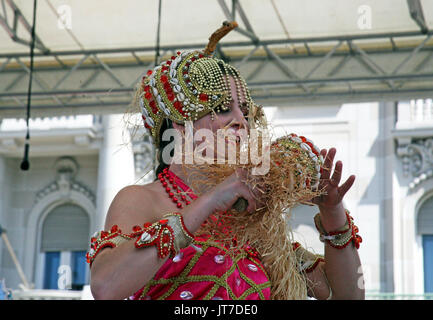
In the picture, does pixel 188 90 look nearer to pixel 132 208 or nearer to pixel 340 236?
pixel 132 208

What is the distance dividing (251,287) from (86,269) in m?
11.4

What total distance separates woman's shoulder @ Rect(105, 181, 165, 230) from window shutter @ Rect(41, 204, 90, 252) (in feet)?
38.1

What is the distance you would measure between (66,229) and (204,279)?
12181 mm

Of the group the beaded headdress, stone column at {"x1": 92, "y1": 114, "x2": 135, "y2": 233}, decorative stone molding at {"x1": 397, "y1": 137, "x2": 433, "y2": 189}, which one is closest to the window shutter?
stone column at {"x1": 92, "y1": 114, "x2": 135, "y2": 233}

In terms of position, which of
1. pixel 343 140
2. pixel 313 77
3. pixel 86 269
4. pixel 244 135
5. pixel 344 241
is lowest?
pixel 344 241

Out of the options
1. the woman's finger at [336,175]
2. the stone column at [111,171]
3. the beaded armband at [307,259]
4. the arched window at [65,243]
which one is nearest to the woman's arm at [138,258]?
the woman's finger at [336,175]

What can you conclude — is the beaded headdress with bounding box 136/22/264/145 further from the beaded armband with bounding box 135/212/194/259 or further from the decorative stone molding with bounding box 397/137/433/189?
the decorative stone molding with bounding box 397/137/433/189

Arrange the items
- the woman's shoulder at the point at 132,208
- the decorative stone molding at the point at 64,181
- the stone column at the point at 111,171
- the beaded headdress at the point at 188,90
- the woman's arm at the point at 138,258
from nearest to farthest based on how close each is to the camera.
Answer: the woman's arm at the point at 138,258 → the woman's shoulder at the point at 132,208 → the beaded headdress at the point at 188,90 → the stone column at the point at 111,171 → the decorative stone molding at the point at 64,181

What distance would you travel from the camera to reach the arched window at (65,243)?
13133 millimetres

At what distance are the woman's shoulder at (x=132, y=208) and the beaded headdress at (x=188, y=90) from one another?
0.84 feet

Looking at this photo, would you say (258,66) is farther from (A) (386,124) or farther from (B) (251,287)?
(A) (386,124)

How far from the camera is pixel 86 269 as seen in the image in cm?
1291

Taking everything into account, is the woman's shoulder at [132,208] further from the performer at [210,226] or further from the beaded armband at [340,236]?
the beaded armband at [340,236]
